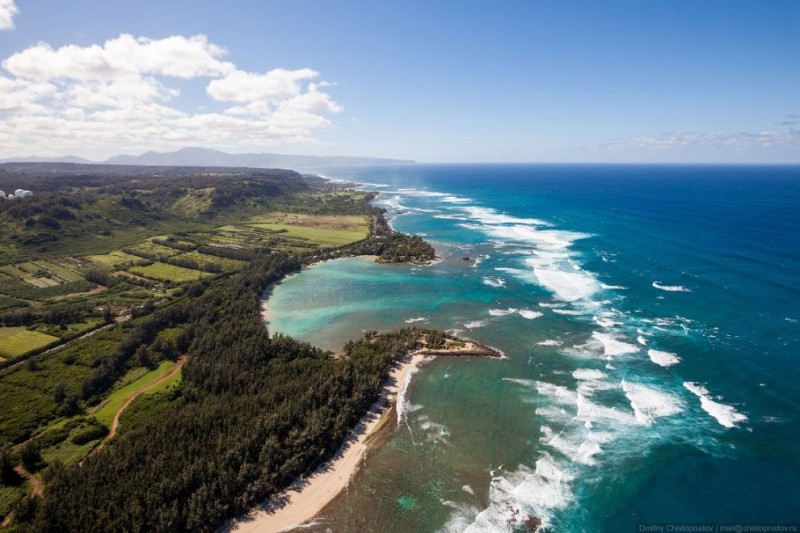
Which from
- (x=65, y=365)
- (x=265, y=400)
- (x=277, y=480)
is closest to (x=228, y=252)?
(x=65, y=365)

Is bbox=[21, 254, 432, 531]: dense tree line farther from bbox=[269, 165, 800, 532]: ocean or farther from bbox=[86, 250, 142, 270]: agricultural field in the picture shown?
bbox=[86, 250, 142, 270]: agricultural field

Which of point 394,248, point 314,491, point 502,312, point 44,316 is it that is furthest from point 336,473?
point 394,248

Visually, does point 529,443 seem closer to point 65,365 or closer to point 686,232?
point 65,365

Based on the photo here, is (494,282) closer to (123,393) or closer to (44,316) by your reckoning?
(123,393)

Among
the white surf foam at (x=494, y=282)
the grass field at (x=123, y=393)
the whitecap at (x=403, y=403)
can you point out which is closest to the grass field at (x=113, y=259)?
the grass field at (x=123, y=393)

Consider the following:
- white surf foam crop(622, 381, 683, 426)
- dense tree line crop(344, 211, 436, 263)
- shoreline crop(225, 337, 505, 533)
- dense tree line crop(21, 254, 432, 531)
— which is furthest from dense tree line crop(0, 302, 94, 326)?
white surf foam crop(622, 381, 683, 426)
